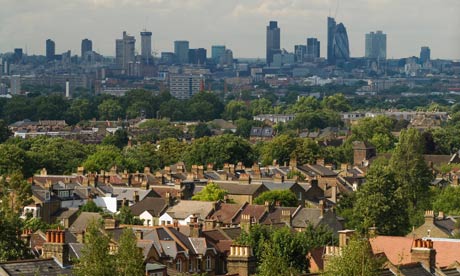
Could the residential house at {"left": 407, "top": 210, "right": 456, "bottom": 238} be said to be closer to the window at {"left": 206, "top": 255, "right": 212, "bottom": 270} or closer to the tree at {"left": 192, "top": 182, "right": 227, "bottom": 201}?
the window at {"left": 206, "top": 255, "right": 212, "bottom": 270}

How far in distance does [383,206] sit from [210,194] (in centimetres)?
1080

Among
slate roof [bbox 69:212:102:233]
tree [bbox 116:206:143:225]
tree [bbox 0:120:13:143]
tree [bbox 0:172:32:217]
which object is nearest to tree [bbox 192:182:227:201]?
tree [bbox 116:206:143:225]

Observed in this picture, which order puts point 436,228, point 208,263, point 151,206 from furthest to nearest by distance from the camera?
point 151,206
point 436,228
point 208,263

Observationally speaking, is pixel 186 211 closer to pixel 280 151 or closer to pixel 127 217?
pixel 127 217

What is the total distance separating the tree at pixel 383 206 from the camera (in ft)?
204

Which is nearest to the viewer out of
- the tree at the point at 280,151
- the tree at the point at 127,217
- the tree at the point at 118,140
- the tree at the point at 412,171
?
the tree at the point at 127,217

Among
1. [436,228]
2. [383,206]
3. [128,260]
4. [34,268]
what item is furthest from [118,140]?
[128,260]

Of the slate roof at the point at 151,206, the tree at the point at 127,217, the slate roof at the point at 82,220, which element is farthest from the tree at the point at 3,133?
the slate roof at the point at 82,220

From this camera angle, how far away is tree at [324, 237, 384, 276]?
27.1 metres

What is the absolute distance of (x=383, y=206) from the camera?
6325 cm

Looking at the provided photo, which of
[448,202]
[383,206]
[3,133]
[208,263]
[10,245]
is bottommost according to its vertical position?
[3,133]

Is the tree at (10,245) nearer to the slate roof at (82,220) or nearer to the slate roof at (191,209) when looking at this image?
the slate roof at (82,220)

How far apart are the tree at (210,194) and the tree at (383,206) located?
7456mm

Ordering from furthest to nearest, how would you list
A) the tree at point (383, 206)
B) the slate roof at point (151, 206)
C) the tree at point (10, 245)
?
1. the slate roof at point (151, 206)
2. the tree at point (383, 206)
3. the tree at point (10, 245)
